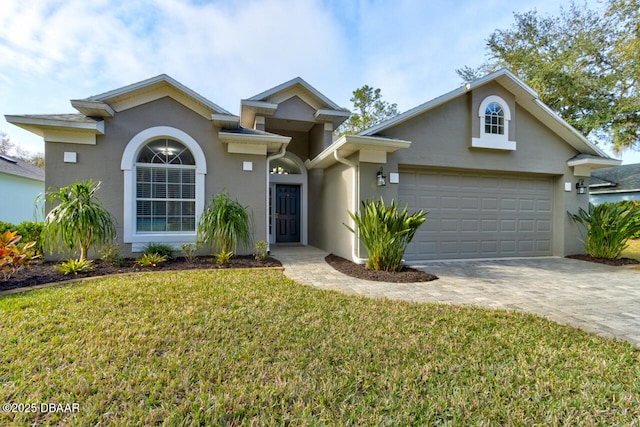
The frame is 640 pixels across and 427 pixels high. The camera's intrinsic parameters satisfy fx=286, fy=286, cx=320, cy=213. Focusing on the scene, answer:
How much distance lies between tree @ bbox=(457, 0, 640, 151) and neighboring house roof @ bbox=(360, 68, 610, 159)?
366 inches

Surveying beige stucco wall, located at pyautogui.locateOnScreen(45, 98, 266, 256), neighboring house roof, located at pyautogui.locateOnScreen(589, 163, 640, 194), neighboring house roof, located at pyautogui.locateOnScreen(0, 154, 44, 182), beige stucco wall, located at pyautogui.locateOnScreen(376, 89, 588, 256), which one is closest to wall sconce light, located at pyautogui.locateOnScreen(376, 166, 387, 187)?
beige stucco wall, located at pyautogui.locateOnScreen(376, 89, 588, 256)

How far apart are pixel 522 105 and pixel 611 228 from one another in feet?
13.7

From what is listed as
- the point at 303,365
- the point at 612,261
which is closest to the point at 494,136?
the point at 612,261

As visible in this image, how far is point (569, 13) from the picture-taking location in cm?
1570

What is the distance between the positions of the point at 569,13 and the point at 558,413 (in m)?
22.1

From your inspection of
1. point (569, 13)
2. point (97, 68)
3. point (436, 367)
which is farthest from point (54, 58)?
point (569, 13)

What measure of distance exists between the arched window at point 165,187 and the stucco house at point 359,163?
3 cm

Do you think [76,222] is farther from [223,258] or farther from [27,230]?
[27,230]

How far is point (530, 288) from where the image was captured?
5.11 metres

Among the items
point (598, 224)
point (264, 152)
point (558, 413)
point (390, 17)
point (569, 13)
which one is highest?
point (569, 13)

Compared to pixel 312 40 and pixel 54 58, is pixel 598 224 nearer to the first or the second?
pixel 312 40

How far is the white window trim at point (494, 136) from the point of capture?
771cm

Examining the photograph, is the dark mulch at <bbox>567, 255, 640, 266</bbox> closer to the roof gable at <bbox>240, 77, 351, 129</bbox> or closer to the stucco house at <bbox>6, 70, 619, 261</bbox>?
the stucco house at <bbox>6, 70, 619, 261</bbox>

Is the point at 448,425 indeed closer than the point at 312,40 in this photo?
Yes
